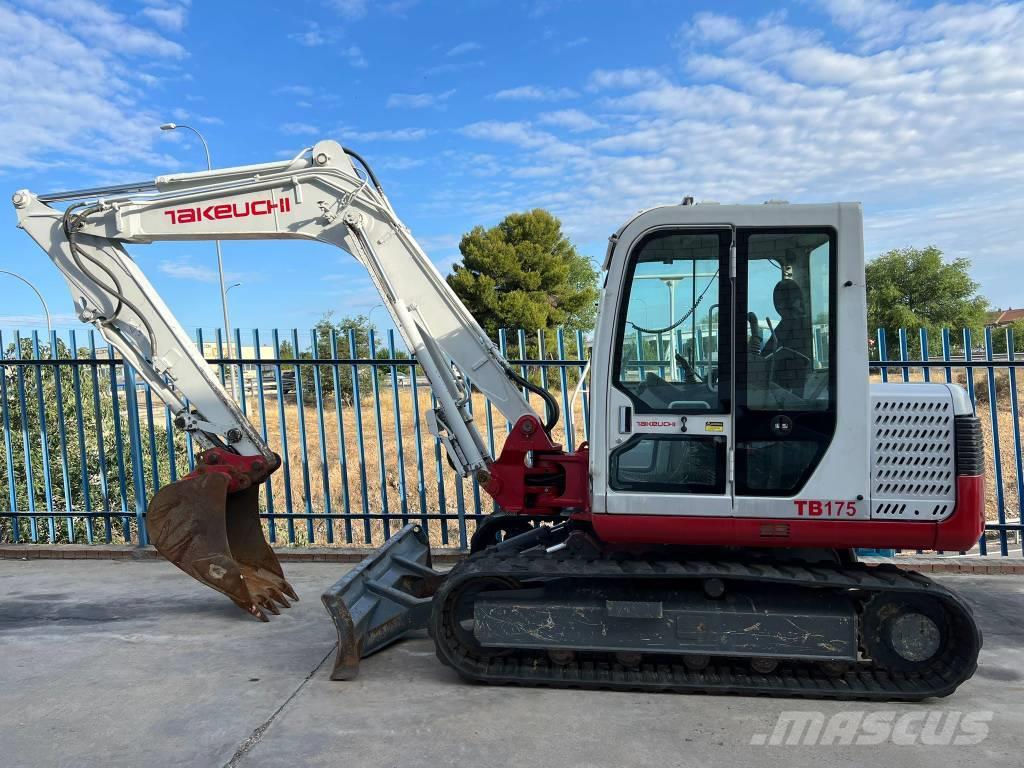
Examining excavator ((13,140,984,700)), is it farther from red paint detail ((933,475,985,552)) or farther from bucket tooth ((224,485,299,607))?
bucket tooth ((224,485,299,607))

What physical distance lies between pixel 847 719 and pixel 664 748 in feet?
3.51

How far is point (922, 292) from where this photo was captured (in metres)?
43.4

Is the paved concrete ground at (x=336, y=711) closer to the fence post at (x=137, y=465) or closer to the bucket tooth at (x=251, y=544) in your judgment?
the bucket tooth at (x=251, y=544)

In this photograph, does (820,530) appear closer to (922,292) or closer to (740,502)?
(740,502)

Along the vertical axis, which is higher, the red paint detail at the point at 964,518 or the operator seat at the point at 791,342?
the operator seat at the point at 791,342

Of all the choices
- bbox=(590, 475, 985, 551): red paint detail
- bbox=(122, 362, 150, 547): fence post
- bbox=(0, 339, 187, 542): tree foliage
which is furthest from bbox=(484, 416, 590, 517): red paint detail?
bbox=(122, 362, 150, 547): fence post

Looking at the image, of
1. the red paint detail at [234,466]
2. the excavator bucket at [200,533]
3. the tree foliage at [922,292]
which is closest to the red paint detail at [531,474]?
the red paint detail at [234,466]

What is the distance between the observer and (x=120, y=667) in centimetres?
489

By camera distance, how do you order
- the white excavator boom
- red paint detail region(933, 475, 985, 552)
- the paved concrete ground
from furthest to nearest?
1. the white excavator boom
2. red paint detail region(933, 475, 985, 552)
3. the paved concrete ground

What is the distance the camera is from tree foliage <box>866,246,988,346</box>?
139ft

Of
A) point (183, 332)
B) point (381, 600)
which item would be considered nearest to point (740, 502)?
point (381, 600)

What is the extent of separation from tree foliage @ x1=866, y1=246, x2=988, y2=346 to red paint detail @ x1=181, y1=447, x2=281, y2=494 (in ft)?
138

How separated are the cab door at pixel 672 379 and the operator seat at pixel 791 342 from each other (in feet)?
0.86

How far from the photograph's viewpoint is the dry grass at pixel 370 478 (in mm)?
7590
